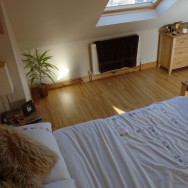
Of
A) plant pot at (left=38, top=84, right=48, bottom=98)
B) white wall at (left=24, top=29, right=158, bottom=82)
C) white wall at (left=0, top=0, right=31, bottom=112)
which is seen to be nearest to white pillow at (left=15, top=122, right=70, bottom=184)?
white wall at (left=0, top=0, right=31, bottom=112)

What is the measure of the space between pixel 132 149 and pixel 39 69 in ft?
7.15

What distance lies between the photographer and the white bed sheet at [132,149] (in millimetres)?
1382

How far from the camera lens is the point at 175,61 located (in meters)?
3.81

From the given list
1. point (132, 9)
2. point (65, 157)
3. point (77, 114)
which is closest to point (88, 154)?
point (65, 157)

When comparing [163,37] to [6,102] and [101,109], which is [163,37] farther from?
[6,102]

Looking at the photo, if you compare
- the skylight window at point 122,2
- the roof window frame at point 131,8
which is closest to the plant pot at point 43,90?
the roof window frame at point 131,8

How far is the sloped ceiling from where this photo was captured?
2.30 meters

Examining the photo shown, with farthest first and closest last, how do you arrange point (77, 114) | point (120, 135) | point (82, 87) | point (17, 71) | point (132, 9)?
point (82, 87) → point (132, 9) → point (77, 114) → point (17, 71) → point (120, 135)

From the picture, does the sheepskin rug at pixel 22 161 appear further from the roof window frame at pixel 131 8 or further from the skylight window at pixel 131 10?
the roof window frame at pixel 131 8

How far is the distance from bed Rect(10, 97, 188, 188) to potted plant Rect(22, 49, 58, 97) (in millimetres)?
1715

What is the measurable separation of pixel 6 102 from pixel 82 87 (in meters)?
1.72

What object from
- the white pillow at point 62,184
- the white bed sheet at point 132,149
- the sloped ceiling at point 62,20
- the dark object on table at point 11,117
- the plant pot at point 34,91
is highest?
the sloped ceiling at point 62,20

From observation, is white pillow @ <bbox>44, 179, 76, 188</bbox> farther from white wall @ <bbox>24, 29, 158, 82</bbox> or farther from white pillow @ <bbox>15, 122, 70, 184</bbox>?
white wall @ <bbox>24, 29, 158, 82</bbox>

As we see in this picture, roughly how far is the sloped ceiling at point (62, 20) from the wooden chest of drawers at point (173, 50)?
333mm
